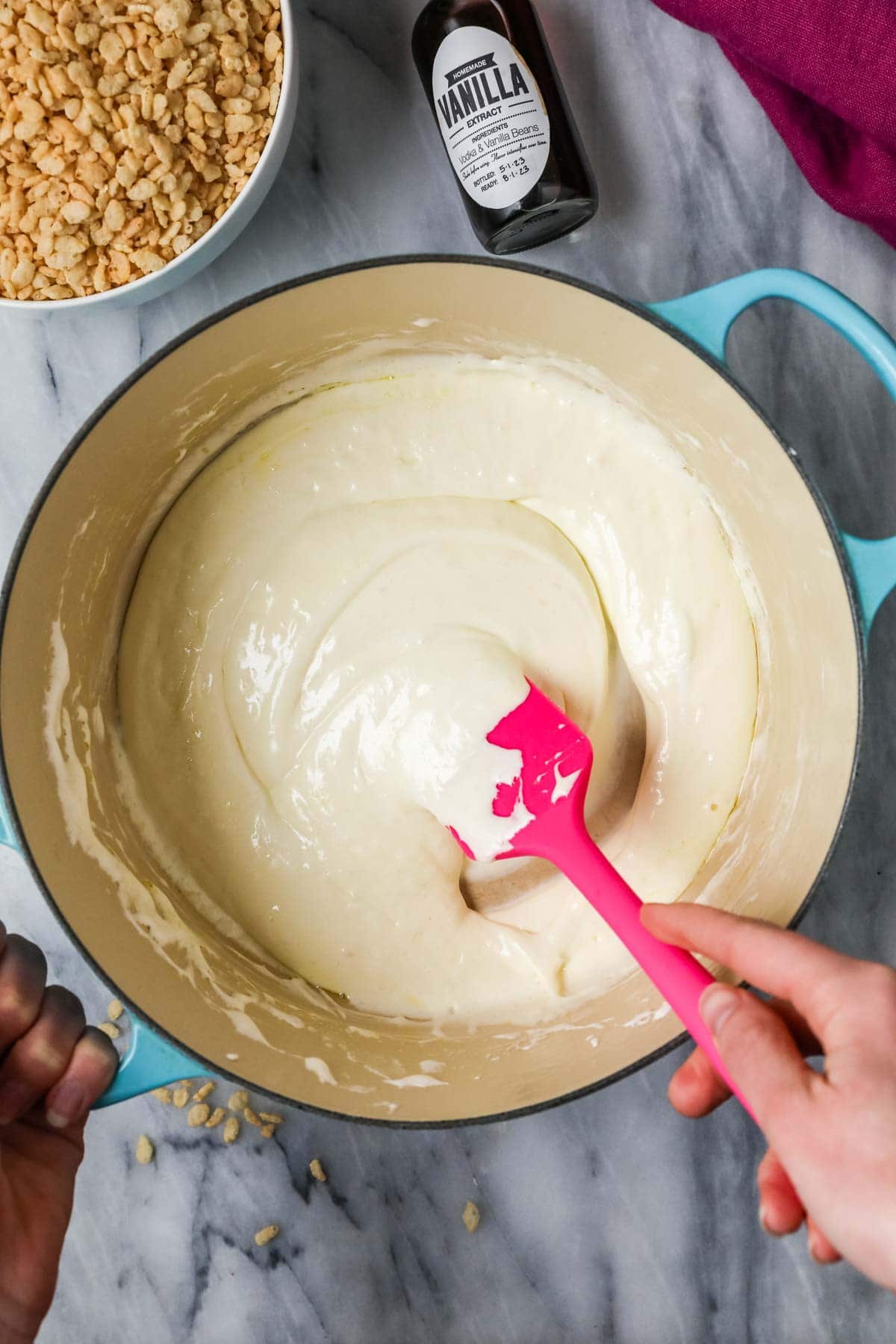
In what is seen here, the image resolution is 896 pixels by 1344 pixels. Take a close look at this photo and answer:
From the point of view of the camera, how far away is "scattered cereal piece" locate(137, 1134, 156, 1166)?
1.10m

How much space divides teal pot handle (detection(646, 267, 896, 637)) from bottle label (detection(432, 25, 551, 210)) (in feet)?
0.71

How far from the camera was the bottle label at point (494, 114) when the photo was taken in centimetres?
95

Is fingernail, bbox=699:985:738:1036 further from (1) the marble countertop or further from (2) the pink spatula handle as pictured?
(1) the marble countertop

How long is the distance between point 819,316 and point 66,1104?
3.03 feet

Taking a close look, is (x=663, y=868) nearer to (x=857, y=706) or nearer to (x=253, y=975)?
(x=857, y=706)

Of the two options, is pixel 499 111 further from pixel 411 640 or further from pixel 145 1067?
pixel 145 1067

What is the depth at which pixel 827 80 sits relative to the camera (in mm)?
972

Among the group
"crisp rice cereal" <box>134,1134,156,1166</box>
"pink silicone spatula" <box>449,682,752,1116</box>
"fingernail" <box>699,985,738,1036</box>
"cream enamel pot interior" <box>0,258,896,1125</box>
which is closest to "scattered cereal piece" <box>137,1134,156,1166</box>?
"crisp rice cereal" <box>134,1134,156,1166</box>

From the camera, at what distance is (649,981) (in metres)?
1.01

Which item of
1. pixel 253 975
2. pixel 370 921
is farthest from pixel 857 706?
pixel 253 975

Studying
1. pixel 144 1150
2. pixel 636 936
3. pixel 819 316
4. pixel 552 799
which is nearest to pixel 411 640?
pixel 552 799

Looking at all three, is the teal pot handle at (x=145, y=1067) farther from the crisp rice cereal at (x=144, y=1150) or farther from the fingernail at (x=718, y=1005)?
the fingernail at (x=718, y=1005)

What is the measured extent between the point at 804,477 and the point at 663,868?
0.45 m

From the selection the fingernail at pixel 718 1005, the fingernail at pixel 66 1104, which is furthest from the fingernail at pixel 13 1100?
the fingernail at pixel 718 1005
